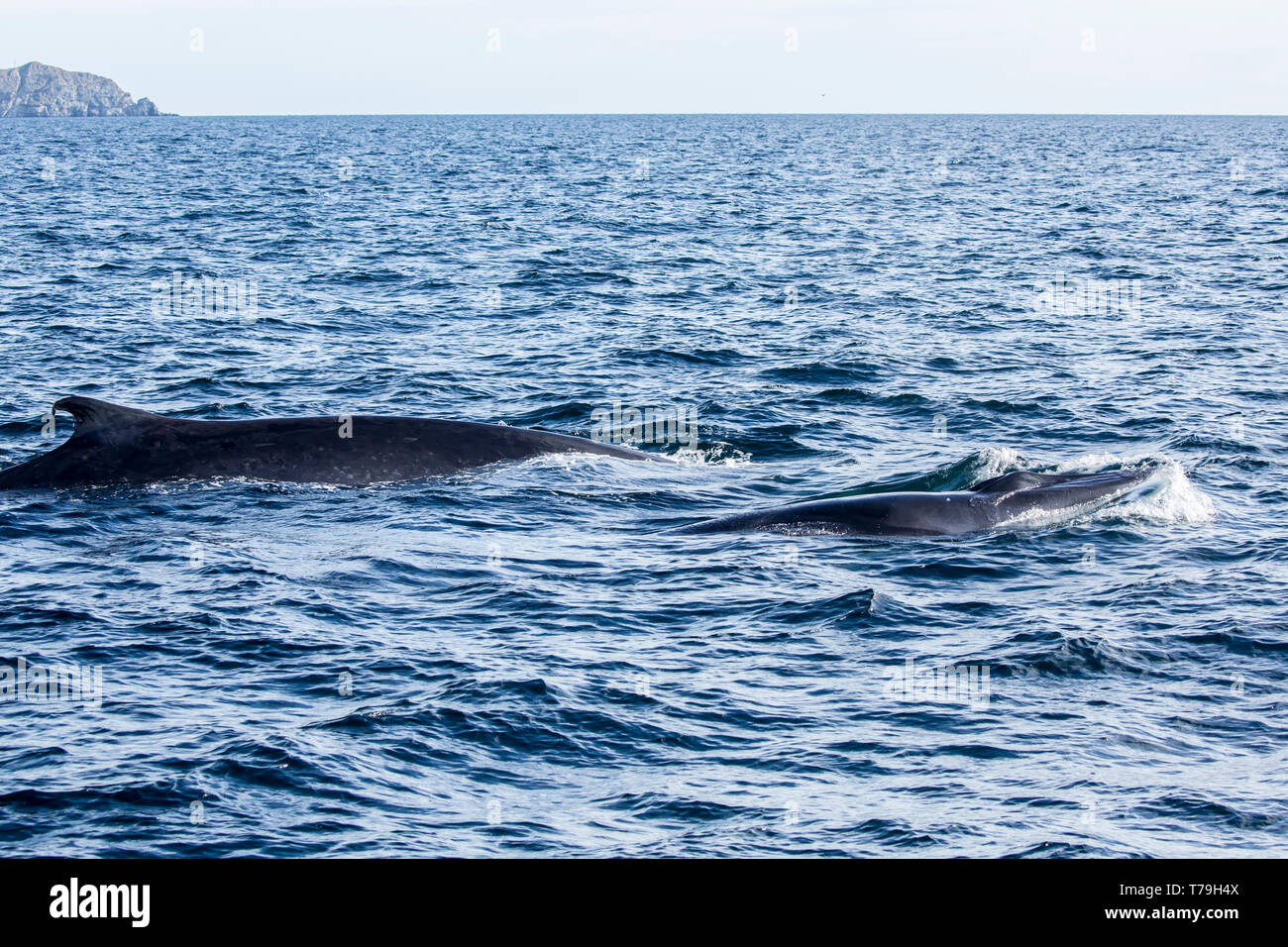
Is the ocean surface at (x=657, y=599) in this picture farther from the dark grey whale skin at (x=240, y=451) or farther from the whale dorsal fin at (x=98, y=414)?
the whale dorsal fin at (x=98, y=414)

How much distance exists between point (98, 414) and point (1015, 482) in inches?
445

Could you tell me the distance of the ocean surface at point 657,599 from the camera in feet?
32.9

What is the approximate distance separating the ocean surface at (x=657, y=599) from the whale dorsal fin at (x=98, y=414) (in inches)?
32.9

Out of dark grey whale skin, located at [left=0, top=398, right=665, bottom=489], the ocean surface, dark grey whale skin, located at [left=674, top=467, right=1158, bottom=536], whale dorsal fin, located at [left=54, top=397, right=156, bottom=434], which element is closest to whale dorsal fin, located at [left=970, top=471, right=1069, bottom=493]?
dark grey whale skin, located at [left=674, top=467, right=1158, bottom=536]

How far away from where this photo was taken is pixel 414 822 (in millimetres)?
9766

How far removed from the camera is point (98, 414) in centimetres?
1741

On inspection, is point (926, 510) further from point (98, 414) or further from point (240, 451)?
point (98, 414)

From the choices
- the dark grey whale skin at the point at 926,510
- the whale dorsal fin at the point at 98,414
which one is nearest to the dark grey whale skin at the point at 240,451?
the whale dorsal fin at the point at 98,414

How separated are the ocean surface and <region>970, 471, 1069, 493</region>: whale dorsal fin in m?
0.70

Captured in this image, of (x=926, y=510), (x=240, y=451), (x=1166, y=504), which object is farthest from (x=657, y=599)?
(x=1166, y=504)

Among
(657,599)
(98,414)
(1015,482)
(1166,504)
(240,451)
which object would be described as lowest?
(657,599)

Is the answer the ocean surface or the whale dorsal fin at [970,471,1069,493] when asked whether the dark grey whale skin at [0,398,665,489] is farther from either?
the whale dorsal fin at [970,471,1069,493]
